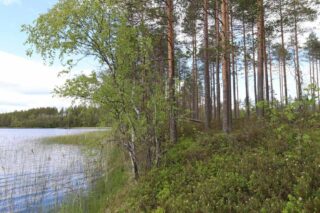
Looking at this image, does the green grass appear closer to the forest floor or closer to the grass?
the forest floor

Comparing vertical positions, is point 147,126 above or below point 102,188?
above

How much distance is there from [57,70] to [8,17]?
441 cm

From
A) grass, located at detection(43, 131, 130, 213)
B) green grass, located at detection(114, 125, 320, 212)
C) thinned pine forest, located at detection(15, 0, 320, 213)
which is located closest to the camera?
green grass, located at detection(114, 125, 320, 212)

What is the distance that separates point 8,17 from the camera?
30.3ft

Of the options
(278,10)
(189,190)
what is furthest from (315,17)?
(189,190)

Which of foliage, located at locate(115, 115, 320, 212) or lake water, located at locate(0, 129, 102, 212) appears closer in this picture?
foliage, located at locate(115, 115, 320, 212)

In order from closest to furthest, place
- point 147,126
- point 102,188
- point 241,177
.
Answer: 1. point 241,177
2. point 147,126
3. point 102,188

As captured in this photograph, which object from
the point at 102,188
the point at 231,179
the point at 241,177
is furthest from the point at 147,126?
the point at 241,177

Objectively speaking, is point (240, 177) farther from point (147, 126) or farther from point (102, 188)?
point (102, 188)

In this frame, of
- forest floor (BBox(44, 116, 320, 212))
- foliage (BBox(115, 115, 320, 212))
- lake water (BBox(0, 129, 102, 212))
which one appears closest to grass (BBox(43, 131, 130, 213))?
forest floor (BBox(44, 116, 320, 212))

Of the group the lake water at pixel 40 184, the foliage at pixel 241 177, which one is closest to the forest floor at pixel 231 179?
the foliage at pixel 241 177

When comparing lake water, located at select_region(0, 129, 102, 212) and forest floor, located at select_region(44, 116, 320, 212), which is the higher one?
forest floor, located at select_region(44, 116, 320, 212)

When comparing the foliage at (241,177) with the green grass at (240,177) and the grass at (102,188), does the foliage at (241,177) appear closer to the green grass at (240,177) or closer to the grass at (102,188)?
the green grass at (240,177)

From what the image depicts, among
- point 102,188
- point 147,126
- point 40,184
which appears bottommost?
point 102,188
